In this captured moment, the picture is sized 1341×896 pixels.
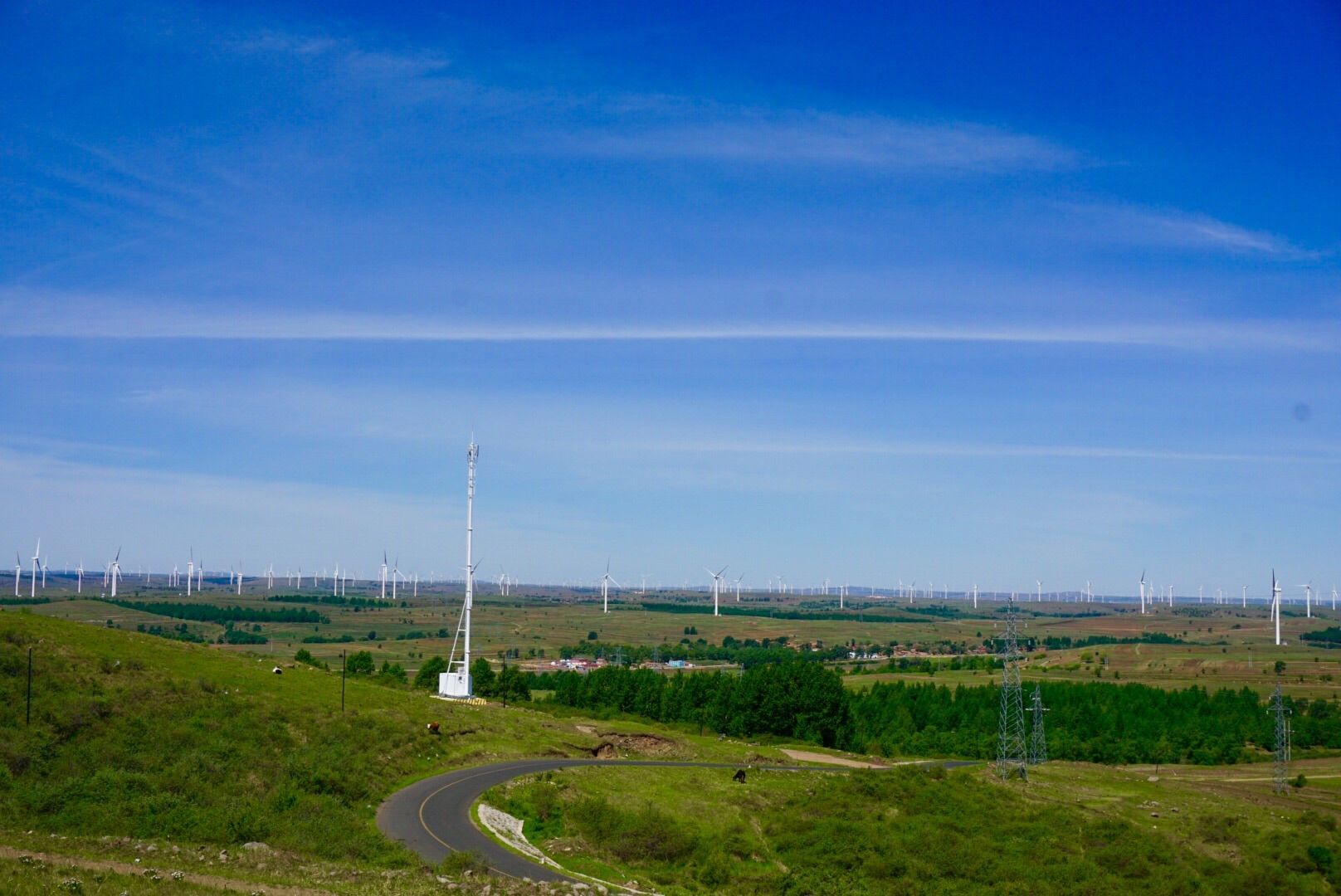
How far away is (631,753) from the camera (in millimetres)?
80438

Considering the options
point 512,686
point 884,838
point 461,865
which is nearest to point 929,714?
point 512,686

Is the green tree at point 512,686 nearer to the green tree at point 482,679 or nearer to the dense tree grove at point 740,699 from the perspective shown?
the green tree at point 482,679

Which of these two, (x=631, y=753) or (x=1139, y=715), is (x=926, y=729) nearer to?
(x=1139, y=715)

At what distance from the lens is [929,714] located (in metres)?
144

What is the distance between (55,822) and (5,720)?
40.9 ft

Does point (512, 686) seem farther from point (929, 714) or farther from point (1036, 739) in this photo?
point (929, 714)

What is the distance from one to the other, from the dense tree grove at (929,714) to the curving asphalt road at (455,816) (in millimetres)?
42813

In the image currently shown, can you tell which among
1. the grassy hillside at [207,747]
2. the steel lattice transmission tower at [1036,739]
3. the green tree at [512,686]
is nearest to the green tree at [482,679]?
the green tree at [512,686]

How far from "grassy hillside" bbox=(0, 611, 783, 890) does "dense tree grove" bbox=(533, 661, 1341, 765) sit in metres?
33.8

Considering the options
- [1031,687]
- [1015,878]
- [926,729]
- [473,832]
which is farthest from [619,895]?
[1031,687]

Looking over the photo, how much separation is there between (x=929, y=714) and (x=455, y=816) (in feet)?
339

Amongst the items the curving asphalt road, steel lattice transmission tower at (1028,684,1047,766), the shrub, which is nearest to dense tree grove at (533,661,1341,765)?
steel lattice transmission tower at (1028,684,1047,766)

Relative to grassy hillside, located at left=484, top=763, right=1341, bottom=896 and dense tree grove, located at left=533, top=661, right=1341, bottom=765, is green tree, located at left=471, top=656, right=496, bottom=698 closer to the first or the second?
dense tree grove, located at left=533, top=661, right=1341, bottom=765

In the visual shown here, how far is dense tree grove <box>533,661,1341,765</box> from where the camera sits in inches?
4510
